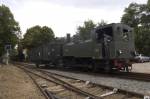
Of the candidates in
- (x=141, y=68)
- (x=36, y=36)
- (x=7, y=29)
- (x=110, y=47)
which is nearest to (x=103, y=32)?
(x=110, y=47)

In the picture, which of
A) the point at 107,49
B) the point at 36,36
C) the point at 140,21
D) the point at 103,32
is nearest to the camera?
the point at 107,49

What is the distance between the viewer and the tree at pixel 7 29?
66.9m

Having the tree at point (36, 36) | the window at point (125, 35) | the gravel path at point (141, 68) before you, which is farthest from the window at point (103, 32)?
the tree at point (36, 36)

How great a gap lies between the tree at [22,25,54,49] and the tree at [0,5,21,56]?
8310 millimetres

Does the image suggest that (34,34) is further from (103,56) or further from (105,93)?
(105,93)

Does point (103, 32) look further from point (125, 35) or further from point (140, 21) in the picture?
point (140, 21)

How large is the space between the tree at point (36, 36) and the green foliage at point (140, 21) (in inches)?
718

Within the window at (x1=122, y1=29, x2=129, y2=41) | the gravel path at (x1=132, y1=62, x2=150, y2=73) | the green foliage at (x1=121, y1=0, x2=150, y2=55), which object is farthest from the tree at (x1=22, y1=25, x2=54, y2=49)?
the window at (x1=122, y1=29, x2=129, y2=41)

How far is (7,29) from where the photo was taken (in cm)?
6844

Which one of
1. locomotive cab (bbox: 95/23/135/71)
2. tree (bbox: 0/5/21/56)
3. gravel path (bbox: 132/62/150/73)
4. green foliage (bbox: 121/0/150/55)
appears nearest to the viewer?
locomotive cab (bbox: 95/23/135/71)

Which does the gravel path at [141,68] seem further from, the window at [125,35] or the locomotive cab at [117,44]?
the window at [125,35]

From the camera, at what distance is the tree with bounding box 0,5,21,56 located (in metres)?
66.9

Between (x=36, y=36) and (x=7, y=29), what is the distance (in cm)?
1336

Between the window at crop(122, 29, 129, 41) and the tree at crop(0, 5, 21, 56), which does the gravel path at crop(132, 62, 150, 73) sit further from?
the tree at crop(0, 5, 21, 56)
